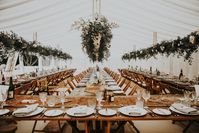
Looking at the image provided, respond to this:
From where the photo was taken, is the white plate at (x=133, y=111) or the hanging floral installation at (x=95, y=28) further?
the hanging floral installation at (x=95, y=28)

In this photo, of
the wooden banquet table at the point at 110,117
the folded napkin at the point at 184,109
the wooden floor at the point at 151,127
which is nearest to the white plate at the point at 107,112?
the wooden banquet table at the point at 110,117

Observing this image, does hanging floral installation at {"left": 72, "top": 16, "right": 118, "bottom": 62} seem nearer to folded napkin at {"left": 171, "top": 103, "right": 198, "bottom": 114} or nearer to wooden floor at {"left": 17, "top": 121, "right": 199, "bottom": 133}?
wooden floor at {"left": 17, "top": 121, "right": 199, "bottom": 133}

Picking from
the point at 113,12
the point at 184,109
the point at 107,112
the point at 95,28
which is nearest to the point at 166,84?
the point at 95,28

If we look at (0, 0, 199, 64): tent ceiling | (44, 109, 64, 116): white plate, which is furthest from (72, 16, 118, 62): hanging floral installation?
(44, 109, 64, 116): white plate

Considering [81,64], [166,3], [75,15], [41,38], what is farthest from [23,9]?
[81,64]

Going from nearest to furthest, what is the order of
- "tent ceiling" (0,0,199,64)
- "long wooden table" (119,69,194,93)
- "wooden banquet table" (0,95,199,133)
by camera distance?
1. "wooden banquet table" (0,95,199,133)
2. "long wooden table" (119,69,194,93)
3. "tent ceiling" (0,0,199,64)

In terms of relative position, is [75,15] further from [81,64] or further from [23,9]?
[81,64]

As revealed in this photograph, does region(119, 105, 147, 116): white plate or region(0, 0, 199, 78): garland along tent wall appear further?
region(0, 0, 199, 78): garland along tent wall

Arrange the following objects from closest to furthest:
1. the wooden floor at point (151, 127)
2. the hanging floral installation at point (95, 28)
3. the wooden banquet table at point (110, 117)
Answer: the wooden banquet table at point (110, 117)
the wooden floor at point (151, 127)
the hanging floral installation at point (95, 28)

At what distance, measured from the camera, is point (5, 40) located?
532 centimetres

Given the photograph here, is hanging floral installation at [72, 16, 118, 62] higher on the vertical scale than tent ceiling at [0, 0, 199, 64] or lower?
lower

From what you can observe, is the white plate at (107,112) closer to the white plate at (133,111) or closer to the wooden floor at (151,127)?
the white plate at (133,111)

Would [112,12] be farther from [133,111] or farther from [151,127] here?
[133,111]

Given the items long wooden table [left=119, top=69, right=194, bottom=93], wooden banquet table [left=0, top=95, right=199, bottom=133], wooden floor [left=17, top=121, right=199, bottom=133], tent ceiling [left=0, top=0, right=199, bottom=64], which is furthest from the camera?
tent ceiling [left=0, top=0, right=199, bottom=64]
